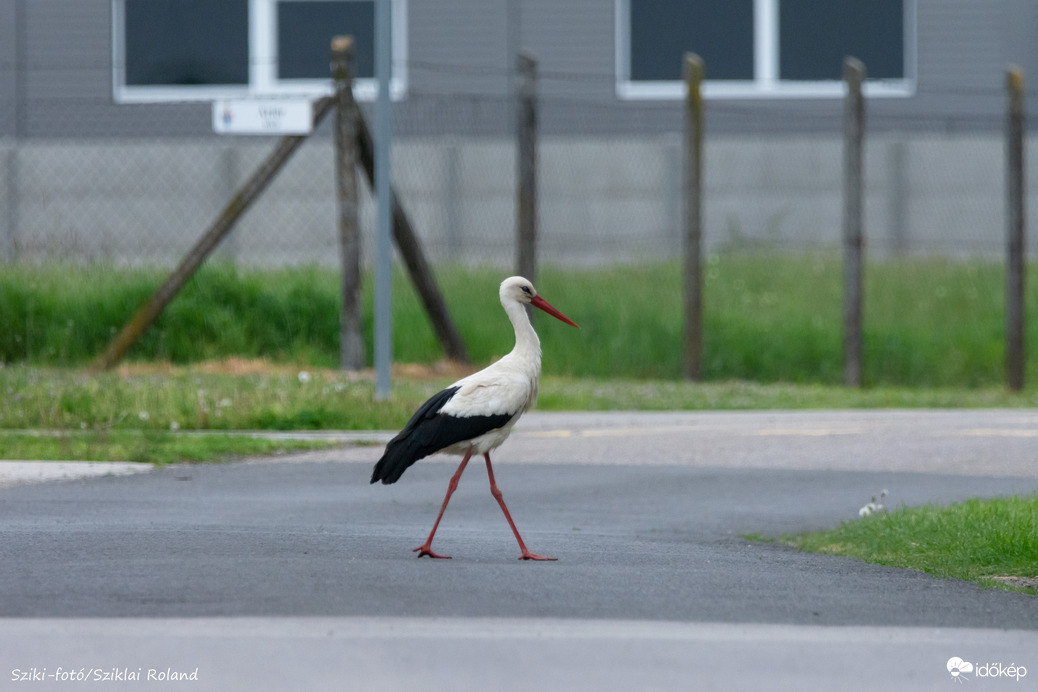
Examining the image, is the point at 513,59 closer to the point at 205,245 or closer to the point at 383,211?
the point at 205,245

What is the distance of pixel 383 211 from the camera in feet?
43.0

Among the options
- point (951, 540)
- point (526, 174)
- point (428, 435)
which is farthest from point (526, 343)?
point (526, 174)

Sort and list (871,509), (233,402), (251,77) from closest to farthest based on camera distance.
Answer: (871,509), (233,402), (251,77)

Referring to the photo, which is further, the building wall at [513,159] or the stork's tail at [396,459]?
the building wall at [513,159]

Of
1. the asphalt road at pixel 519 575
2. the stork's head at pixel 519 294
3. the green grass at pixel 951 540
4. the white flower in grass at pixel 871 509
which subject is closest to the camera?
the asphalt road at pixel 519 575

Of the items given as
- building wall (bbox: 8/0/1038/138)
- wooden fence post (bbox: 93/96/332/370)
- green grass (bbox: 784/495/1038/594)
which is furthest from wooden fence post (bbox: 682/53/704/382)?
green grass (bbox: 784/495/1038/594)

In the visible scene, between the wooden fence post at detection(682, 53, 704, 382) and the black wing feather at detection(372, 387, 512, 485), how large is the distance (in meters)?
9.19

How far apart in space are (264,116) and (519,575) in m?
9.09

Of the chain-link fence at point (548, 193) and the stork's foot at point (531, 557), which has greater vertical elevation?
the chain-link fence at point (548, 193)

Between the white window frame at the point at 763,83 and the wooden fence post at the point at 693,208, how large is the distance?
6.80 meters

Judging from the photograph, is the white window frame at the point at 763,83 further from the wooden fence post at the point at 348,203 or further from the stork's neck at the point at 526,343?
the stork's neck at the point at 526,343

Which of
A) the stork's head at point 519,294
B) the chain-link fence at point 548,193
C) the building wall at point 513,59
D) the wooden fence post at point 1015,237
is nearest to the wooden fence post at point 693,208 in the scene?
the wooden fence post at point 1015,237

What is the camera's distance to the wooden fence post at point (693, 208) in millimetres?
16125

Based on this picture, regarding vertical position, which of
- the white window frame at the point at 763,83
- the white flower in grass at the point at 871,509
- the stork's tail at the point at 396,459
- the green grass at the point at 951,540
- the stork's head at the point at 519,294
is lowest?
Answer: the white flower in grass at the point at 871,509
